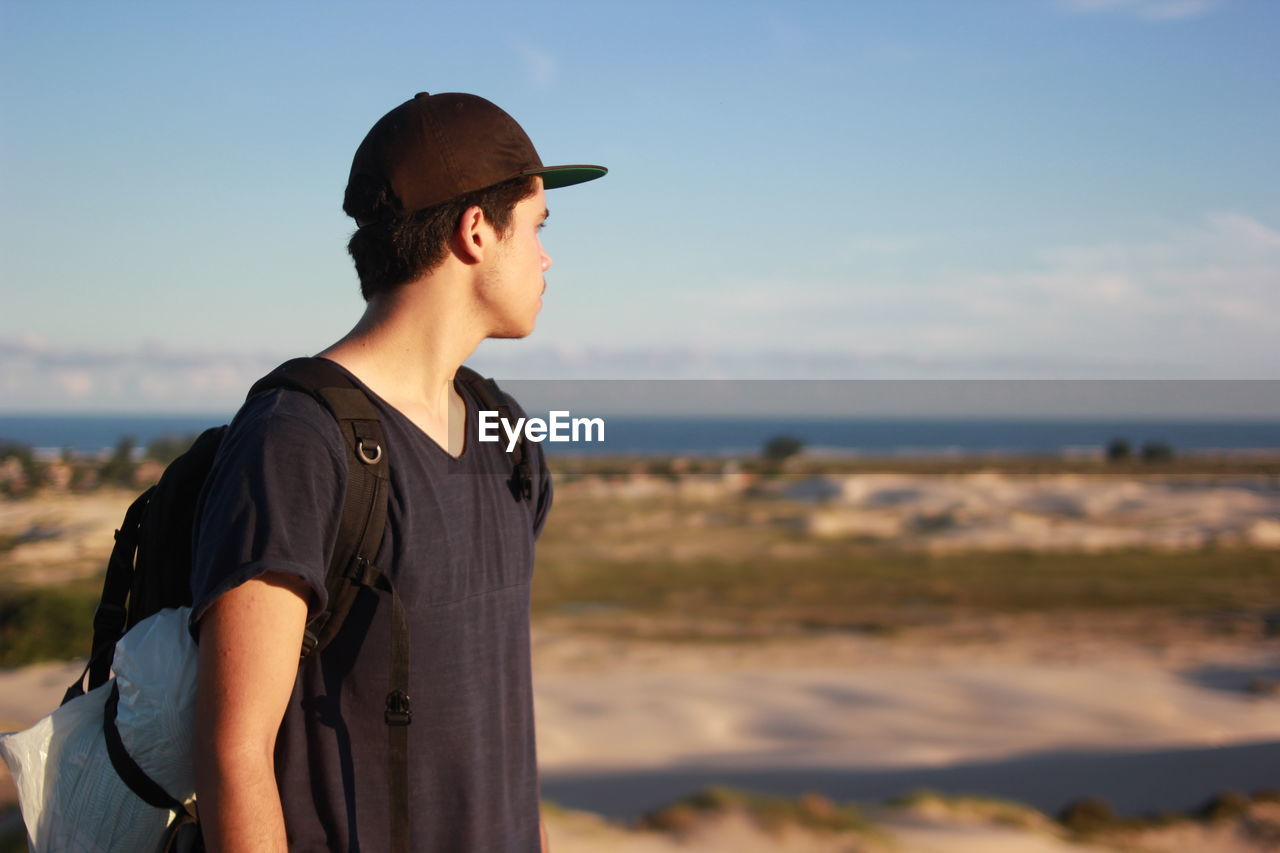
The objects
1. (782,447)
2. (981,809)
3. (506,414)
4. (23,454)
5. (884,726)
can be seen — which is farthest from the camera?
(782,447)

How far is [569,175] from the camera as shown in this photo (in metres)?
1.54

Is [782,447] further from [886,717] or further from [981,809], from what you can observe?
[981,809]

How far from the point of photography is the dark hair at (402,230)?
1.34 m

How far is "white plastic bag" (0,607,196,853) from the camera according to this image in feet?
3.85

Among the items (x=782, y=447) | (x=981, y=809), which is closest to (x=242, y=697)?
(x=981, y=809)

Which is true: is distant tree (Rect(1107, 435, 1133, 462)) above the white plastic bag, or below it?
below

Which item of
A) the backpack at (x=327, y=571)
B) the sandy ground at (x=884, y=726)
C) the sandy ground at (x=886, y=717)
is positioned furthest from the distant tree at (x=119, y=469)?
the backpack at (x=327, y=571)

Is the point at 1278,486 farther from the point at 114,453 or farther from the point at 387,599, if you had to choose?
the point at 387,599

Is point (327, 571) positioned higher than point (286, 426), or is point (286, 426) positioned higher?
point (286, 426)

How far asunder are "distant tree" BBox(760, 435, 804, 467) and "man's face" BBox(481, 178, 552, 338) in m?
15.9

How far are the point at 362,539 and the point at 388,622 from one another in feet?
0.33

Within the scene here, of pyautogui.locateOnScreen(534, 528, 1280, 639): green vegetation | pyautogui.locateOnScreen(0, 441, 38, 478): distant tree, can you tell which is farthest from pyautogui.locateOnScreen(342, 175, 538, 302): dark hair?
pyautogui.locateOnScreen(0, 441, 38, 478): distant tree

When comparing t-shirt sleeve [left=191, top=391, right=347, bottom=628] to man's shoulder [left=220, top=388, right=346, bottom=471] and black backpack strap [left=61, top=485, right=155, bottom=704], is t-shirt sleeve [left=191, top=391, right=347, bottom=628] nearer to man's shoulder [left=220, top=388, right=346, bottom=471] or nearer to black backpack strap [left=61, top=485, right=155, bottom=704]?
man's shoulder [left=220, top=388, right=346, bottom=471]

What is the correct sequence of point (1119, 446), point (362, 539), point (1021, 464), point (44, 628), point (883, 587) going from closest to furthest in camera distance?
point (362, 539) < point (44, 628) < point (883, 587) < point (1021, 464) < point (1119, 446)
